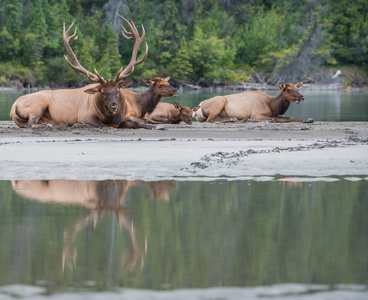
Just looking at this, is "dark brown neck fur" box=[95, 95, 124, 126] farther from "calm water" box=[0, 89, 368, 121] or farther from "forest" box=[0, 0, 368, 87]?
"forest" box=[0, 0, 368, 87]

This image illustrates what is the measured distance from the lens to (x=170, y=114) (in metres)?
19.7

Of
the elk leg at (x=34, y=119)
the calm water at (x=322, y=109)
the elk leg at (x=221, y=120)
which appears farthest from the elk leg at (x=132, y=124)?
the calm water at (x=322, y=109)

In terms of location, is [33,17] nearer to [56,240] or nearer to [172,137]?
[172,137]

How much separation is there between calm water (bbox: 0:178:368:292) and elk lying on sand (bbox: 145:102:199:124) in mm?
10713

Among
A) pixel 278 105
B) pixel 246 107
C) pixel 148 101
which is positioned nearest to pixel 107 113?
pixel 148 101

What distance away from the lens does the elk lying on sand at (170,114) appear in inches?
766

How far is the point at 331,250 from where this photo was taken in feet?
18.2

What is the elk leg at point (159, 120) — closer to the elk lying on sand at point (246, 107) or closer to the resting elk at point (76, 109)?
the elk lying on sand at point (246, 107)

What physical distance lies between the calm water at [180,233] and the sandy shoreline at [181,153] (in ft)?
3.04

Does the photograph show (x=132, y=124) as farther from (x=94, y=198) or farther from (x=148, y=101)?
(x=94, y=198)

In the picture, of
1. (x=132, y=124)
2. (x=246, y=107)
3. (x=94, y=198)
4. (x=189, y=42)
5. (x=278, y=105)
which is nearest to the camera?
(x=94, y=198)

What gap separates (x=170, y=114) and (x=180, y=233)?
13651 millimetres

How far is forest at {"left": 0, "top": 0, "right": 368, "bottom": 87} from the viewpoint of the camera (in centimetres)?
7462

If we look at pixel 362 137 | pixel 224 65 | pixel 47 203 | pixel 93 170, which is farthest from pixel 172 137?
pixel 224 65
